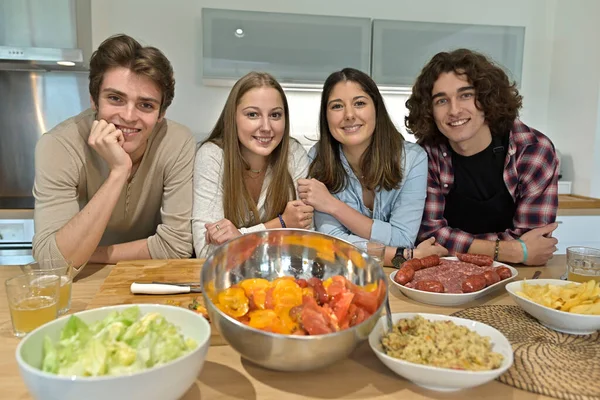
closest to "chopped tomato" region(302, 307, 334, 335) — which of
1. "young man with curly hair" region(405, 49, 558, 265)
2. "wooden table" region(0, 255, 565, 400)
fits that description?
"wooden table" region(0, 255, 565, 400)

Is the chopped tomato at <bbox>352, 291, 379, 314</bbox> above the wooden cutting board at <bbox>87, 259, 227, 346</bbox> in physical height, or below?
above

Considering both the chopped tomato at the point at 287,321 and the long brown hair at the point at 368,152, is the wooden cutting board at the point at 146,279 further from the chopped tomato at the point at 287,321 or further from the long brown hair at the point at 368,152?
the long brown hair at the point at 368,152

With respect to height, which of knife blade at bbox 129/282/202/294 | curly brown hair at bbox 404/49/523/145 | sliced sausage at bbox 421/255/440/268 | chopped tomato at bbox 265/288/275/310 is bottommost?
knife blade at bbox 129/282/202/294

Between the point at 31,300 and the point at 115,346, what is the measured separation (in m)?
0.46

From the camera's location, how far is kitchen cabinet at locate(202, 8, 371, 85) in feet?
10.0

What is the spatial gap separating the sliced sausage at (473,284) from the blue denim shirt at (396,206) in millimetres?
653

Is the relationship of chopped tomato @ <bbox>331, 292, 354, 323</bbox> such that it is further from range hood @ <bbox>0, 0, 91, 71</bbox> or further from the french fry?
range hood @ <bbox>0, 0, 91, 71</bbox>

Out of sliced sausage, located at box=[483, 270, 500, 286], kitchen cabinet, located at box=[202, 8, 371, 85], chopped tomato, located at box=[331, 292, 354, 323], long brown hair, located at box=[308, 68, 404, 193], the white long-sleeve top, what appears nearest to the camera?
chopped tomato, located at box=[331, 292, 354, 323]

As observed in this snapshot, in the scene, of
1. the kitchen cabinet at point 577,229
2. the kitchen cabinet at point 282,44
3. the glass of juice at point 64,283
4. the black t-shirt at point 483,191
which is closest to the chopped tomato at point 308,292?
the glass of juice at point 64,283

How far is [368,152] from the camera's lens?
2.05m

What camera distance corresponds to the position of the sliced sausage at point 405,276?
1.27 meters

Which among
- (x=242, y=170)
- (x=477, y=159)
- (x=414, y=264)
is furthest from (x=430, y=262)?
(x=242, y=170)

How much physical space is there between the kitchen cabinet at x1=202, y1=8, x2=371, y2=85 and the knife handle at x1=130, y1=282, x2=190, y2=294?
2.18 m

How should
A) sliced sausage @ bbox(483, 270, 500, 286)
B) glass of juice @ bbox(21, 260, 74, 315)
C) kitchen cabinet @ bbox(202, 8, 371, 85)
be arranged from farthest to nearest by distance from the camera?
kitchen cabinet @ bbox(202, 8, 371, 85) < sliced sausage @ bbox(483, 270, 500, 286) < glass of juice @ bbox(21, 260, 74, 315)
